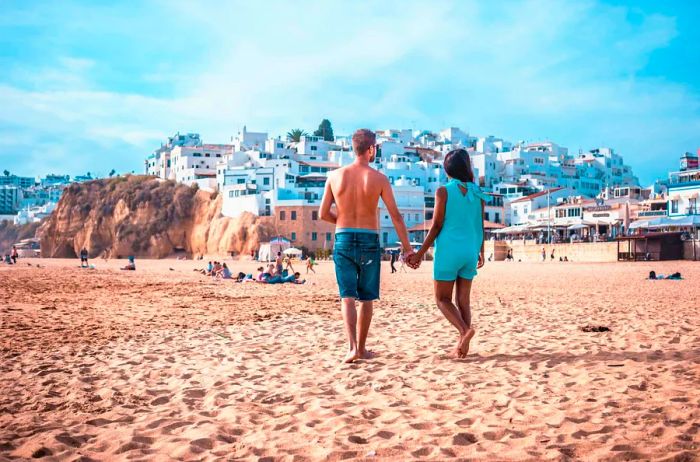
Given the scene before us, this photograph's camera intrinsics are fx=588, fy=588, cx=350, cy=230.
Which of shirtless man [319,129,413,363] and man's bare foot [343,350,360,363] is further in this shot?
shirtless man [319,129,413,363]

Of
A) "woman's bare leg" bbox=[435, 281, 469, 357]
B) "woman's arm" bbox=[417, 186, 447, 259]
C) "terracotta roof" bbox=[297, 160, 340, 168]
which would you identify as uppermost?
"terracotta roof" bbox=[297, 160, 340, 168]

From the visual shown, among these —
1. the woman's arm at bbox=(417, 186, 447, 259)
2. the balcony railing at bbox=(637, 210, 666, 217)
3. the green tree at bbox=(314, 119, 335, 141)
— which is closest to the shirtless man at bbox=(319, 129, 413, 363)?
the woman's arm at bbox=(417, 186, 447, 259)

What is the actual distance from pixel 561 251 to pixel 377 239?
4450 centimetres

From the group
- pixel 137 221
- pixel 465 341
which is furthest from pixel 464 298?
pixel 137 221

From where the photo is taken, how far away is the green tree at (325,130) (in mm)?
105750

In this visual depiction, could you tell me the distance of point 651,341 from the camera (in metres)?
5.82

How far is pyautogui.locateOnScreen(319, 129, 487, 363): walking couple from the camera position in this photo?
5027mm

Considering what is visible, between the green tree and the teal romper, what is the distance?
3980 inches

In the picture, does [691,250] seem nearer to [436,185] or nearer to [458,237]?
[436,185]

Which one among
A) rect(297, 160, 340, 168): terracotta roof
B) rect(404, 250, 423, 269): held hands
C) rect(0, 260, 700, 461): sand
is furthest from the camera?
rect(297, 160, 340, 168): terracotta roof

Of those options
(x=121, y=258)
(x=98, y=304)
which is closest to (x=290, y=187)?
(x=121, y=258)

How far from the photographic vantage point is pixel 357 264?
5129 mm

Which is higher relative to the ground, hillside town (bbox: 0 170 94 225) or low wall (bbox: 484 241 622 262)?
hillside town (bbox: 0 170 94 225)

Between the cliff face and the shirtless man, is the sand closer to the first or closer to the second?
the shirtless man
